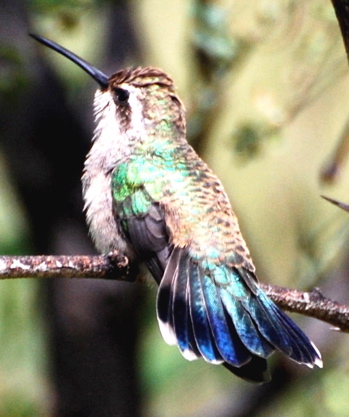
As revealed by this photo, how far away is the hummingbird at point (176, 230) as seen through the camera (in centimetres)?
396

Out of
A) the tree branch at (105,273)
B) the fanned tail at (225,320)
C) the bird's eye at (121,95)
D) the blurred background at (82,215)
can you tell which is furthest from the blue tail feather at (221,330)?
the blurred background at (82,215)

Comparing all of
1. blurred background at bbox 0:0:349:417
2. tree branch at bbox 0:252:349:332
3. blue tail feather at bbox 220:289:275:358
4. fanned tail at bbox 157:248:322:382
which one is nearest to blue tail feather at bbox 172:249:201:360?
fanned tail at bbox 157:248:322:382

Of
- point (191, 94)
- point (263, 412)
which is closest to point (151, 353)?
point (263, 412)

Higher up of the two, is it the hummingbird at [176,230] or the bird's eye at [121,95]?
the bird's eye at [121,95]

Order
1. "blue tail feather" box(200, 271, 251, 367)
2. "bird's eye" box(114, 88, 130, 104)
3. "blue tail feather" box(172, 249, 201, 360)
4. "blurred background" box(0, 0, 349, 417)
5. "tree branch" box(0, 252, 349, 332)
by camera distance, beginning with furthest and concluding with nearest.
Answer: "blurred background" box(0, 0, 349, 417), "bird's eye" box(114, 88, 130, 104), "blue tail feather" box(172, 249, 201, 360), "blue tail feather" box(200, 271, 251, 367), "tree branch" box(0, 252, 349, 332)

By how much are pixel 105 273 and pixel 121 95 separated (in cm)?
149

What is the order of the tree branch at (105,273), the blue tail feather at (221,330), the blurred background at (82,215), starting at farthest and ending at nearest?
1. the blurred background at (82,215)
2. the blue tail feather at (221,330)
3. the tree branch at (105,273)

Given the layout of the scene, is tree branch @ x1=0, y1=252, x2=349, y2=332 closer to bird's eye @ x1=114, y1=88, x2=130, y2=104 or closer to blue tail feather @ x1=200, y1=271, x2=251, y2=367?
blue tail feather @ x1=200, y1=271, x2=251, y2=367

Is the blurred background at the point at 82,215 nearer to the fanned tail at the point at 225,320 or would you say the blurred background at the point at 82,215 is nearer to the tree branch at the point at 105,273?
the fanned tail at the point at 225,320

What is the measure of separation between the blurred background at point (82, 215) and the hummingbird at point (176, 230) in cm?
68

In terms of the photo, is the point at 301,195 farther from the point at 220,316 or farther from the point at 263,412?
the point at 220,316

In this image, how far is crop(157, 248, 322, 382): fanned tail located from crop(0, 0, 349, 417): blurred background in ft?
4.02

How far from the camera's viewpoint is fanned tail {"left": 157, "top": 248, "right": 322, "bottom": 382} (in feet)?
12.7

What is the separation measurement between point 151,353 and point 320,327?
4.66 ft
